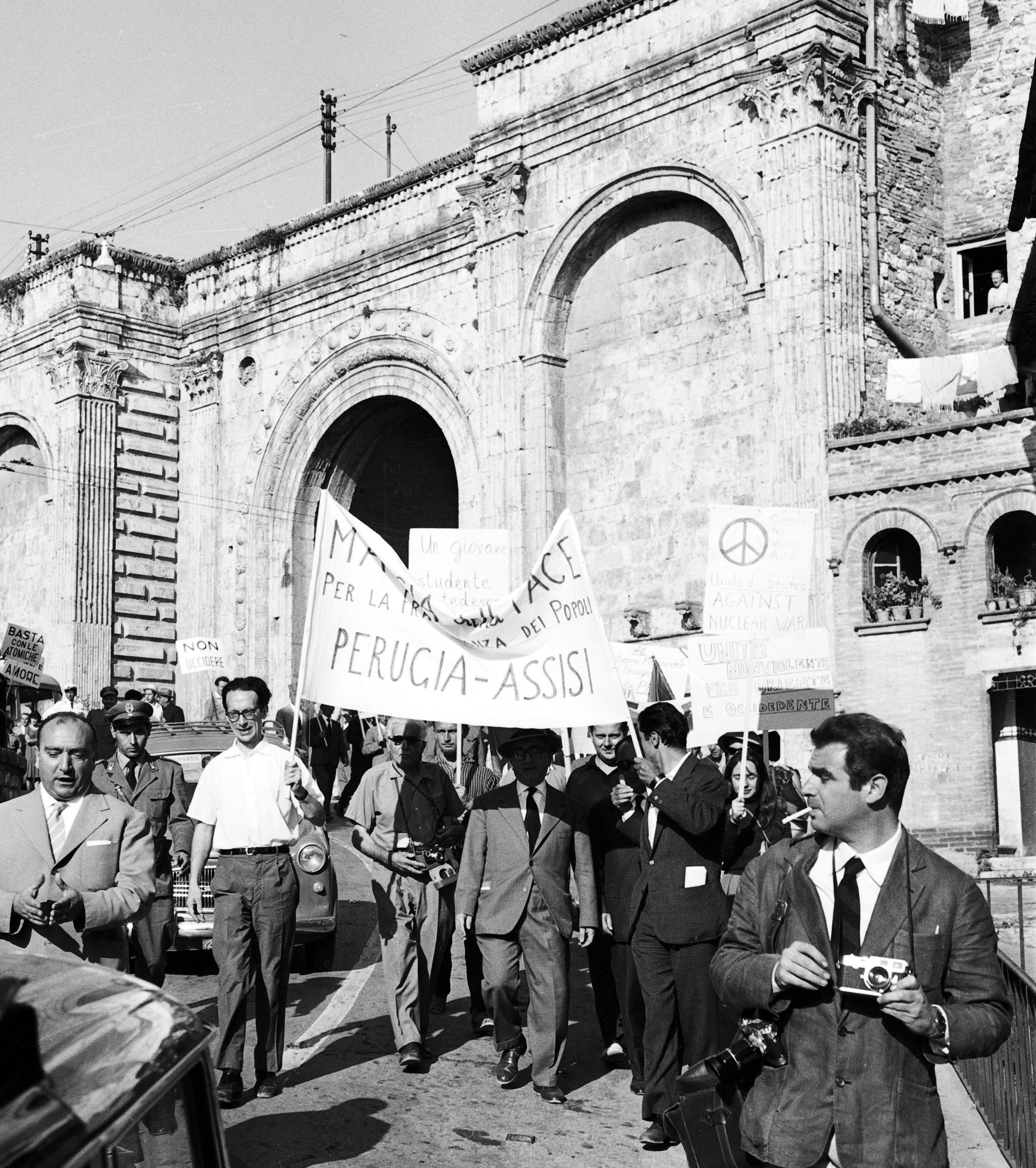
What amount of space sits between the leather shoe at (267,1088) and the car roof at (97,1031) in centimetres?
545

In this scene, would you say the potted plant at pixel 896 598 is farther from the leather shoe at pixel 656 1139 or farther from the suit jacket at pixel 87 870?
the suit jacket at pixel 87 870

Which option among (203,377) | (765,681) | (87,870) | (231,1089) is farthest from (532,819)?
(203,377)

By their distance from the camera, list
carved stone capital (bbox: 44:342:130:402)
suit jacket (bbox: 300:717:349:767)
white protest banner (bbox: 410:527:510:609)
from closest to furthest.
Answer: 1. white protest banner (bbox: 410:527:510:609)
2. suit jacket (bbox: 300:717:349:767)
3. carved stone capital (bbox: 44:342:130:402)

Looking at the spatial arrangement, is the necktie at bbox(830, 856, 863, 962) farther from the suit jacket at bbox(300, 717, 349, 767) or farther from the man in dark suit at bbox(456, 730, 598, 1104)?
the suit jacket at bbox(300, 717, 349, 767)

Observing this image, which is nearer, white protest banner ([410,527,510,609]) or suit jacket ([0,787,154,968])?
suit jacket ([0,787,154,968])

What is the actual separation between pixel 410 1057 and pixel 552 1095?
3.03 ft

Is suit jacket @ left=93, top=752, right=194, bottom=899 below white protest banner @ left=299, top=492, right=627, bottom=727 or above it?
below

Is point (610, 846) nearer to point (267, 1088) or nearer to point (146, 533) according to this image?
point (267, 1088)

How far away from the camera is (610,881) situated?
372 inches

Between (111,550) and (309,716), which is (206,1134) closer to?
(309,716)

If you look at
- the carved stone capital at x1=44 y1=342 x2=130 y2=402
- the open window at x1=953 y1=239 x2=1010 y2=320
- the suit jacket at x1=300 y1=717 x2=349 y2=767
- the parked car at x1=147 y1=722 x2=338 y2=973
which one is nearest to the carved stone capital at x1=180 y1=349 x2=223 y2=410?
the carved stone capital at x1=44 y1=342 x2=130 y2=402

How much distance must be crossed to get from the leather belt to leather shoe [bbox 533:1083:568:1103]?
182 centimetres

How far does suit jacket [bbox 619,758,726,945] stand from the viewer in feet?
25.2

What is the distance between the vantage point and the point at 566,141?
2544 centimetres
